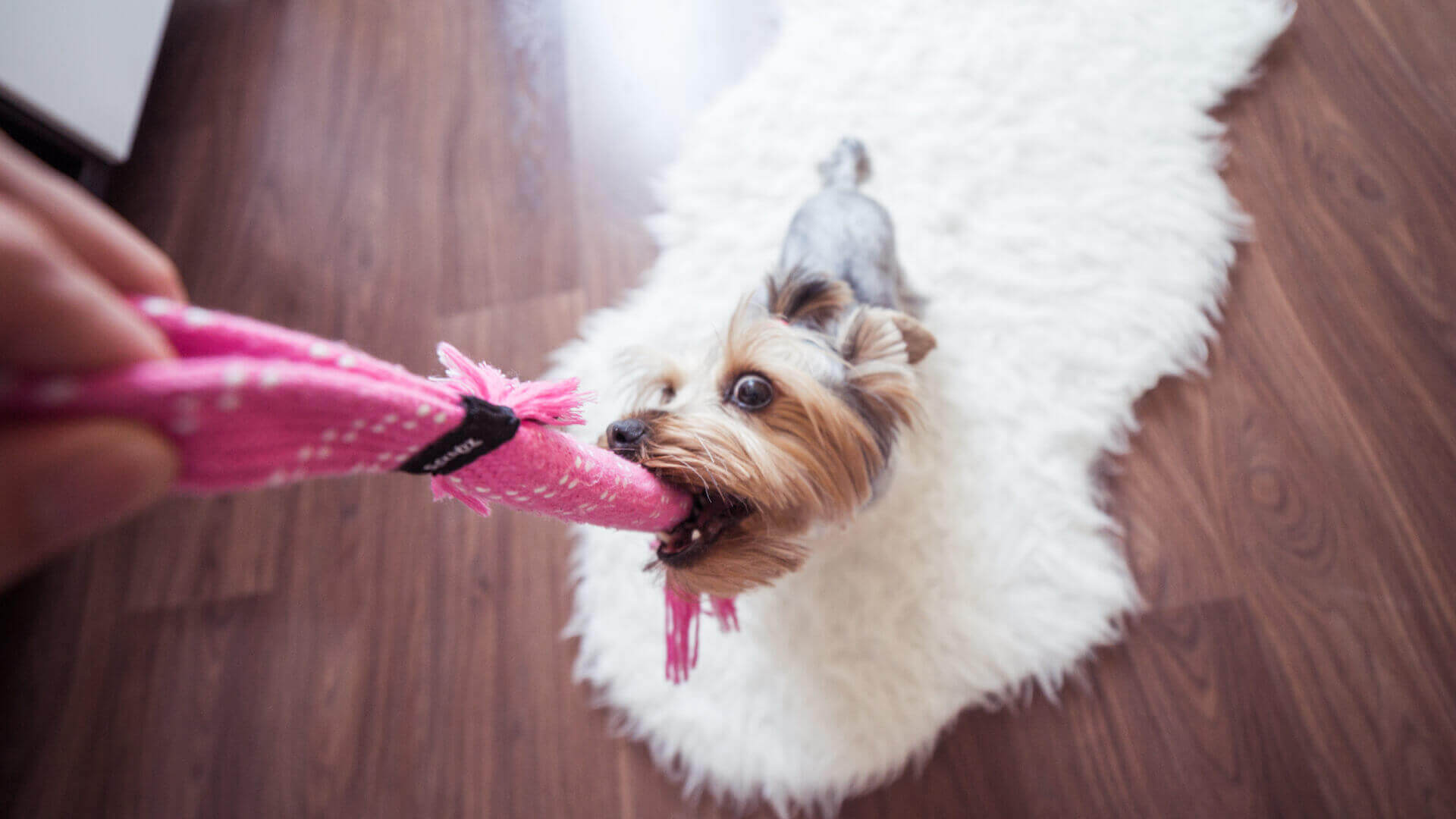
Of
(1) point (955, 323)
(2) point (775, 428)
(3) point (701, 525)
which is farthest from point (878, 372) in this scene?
(1) point (955, 323)

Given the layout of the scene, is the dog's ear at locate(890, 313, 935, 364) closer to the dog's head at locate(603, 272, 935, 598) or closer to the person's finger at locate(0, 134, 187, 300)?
the dog's head at locate(603, 272, 935, 598)

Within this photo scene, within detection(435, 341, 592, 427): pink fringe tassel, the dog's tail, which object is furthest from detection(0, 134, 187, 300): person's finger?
the dog's tail

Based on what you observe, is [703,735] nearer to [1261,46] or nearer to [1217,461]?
[1217,461]

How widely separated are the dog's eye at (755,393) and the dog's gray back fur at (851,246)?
14.4 inches

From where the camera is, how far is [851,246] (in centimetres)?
136

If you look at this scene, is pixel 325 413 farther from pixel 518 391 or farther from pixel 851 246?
pixel 851 246

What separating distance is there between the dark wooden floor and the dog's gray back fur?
60 centimetres

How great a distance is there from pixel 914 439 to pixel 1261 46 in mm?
1465

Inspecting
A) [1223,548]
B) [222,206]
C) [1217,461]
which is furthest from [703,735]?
[222,206]

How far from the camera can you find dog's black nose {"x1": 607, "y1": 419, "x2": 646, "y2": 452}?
0.88 metres

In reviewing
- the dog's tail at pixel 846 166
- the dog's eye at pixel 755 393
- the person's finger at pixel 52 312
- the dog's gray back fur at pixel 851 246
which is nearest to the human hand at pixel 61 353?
the person's finger at pixel 52 312

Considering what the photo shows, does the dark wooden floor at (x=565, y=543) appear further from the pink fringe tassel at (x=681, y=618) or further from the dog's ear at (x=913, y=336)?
the dog's ear at (x=913, y=336)

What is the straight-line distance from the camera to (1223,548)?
4.49 ft

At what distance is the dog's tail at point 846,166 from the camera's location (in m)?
1.63
